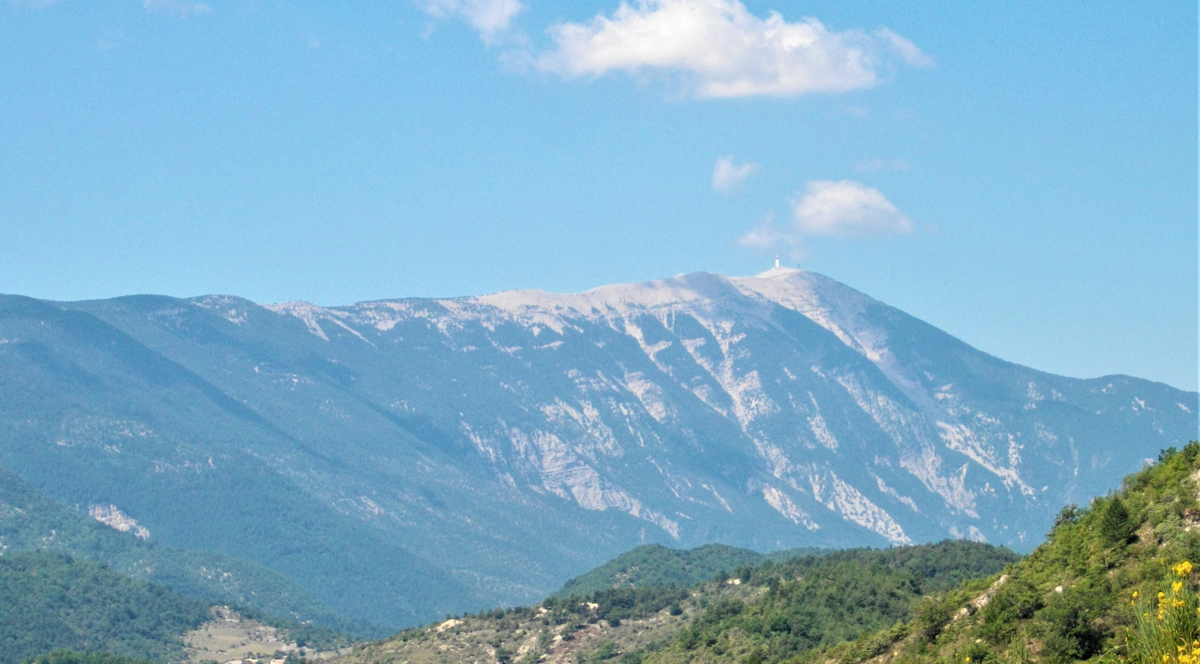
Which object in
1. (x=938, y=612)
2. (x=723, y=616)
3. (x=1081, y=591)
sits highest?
(x=723, y=616)

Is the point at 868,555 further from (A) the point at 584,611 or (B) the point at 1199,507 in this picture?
(B) the point at 1199,507

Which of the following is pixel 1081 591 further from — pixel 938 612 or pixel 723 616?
pixel 723 616

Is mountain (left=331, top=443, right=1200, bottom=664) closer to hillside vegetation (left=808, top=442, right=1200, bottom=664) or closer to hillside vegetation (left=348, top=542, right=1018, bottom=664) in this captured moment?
hillside vegetation (left=808, top=442, right=1200, bottom=664)

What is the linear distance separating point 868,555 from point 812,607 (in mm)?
50479

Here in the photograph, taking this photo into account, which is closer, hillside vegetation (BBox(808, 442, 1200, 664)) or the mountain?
the mountain

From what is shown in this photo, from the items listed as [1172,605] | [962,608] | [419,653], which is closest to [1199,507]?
[962,608]

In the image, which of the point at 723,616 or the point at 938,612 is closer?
the point at 938,612

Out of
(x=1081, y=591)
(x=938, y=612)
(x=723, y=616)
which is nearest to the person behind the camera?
(x=1081, y=591)

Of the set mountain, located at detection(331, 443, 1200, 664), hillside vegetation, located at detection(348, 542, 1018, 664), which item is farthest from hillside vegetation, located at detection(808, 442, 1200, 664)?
hillside vegetation, located at detection(348, 542, 1018, 664)

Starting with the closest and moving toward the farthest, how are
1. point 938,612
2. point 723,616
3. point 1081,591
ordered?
point 1081,591, point 938,612, point 723,616

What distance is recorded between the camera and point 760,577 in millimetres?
193125

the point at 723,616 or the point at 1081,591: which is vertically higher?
the point at 723,616

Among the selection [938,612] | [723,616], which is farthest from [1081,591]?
[723,616]

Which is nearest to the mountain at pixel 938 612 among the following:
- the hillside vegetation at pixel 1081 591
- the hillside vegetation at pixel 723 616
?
the hillside vegetation at pixel 1081 591
